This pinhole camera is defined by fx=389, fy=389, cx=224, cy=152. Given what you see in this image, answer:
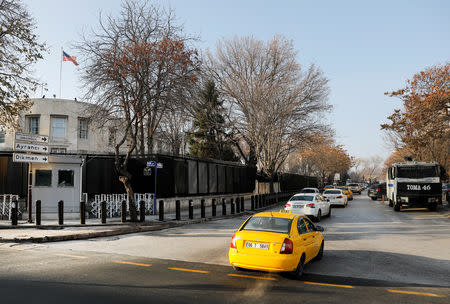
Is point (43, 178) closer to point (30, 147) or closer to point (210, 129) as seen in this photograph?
point (30, 147)

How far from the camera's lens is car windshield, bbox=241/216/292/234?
812 centimetres

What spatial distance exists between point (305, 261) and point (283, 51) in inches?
1154

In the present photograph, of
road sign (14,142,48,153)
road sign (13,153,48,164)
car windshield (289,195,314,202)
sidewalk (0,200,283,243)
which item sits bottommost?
sidewalk (0,200,283,243)

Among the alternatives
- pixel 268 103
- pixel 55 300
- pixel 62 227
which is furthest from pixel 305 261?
pixel 268 103

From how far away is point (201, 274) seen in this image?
786cm

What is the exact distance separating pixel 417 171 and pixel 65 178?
20289mm

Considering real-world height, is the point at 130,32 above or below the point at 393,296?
above

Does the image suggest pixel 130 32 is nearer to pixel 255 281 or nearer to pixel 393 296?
pixel 255 281

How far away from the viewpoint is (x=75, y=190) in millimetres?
18359

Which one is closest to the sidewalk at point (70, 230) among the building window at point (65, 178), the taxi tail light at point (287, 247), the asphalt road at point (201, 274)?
the asphalt road at point (201, 274)

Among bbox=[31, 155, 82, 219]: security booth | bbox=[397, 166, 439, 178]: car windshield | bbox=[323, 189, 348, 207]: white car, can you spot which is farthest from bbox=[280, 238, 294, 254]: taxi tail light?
bbox=[323, 189, 348, 207]: white car

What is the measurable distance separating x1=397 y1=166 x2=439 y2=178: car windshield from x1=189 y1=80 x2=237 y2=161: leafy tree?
16.3 metres

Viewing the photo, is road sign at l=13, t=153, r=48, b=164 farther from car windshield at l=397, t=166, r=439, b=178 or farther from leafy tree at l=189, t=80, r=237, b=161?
car windshield at l=397, t=166, r=439, b=178

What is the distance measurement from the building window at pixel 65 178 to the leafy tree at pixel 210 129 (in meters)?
16.2
